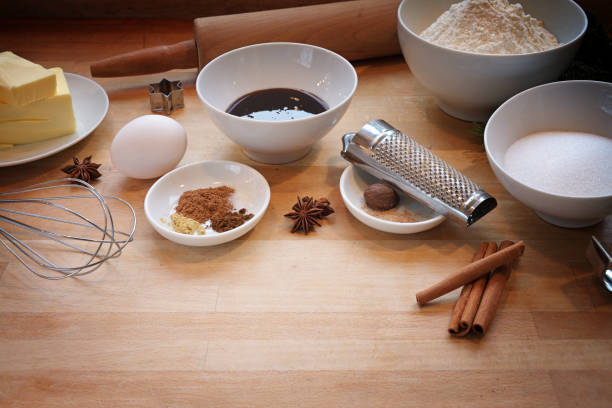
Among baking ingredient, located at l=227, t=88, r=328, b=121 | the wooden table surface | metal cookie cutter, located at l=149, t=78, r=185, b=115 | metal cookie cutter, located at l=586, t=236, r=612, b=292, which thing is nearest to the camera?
the wooden table surface

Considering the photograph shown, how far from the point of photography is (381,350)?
71 centimetres

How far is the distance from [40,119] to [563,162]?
2.97 feet

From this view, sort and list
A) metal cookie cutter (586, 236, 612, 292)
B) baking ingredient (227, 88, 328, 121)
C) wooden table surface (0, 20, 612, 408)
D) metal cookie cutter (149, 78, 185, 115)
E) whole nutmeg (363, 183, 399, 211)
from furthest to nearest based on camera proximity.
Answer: metal cookie cutter (149, 78, 185, 115), baking ingredient (227, 88, 328, 121), whole nutmeg (363, 183, 399, 211), metal cookie cutter (586, 236, 612, 292), wooden table surface (0, 20, 612, 408)

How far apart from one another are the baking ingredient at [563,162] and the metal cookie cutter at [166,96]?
660 mm

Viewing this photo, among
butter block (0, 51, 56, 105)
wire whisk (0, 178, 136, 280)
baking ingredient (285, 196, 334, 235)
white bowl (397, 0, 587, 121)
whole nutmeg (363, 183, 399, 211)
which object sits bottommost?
wire whisk (0, 178, 136, 280)

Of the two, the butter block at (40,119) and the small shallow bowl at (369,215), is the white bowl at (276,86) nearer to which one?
the small shallow bowl at (369,215)

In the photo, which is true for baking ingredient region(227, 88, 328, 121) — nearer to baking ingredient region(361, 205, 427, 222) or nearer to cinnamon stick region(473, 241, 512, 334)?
baking ingredient region(361, 205, 427, 222)

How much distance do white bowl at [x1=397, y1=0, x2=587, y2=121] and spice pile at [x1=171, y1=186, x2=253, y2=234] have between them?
440mm

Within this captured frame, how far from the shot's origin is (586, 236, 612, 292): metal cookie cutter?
30.2 inches

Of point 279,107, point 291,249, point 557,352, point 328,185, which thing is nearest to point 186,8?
point 279,107

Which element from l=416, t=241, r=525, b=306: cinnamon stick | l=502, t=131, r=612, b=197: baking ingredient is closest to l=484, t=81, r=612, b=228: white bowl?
l=502, t=131, r=612, b=197: baking ingredient

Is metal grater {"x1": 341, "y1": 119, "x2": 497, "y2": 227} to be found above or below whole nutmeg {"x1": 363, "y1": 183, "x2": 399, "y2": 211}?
above

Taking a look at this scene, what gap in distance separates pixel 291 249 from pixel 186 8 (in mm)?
835

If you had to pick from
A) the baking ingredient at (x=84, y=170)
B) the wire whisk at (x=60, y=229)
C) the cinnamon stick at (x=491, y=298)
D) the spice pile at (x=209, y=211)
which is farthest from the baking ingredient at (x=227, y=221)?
the cinnamon stick at (x=491, y=298)
